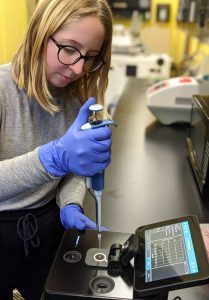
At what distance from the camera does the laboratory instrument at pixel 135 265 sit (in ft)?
1.79

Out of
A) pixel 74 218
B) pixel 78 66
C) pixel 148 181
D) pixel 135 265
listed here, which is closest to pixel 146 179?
pixel 148 181

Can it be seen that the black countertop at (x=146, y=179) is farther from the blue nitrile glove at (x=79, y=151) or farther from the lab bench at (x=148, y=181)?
the blue nitrile glove at (x=79, y=151)

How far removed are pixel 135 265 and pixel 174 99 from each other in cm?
119

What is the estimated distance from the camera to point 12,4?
1.56 metres

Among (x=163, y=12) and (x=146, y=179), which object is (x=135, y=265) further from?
(x=163, y=12)

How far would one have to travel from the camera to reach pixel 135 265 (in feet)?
1.99

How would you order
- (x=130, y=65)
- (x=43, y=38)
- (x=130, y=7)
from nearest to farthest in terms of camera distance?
(x=43, y=38) → (x=130, y=65) → (x=130, y=7)

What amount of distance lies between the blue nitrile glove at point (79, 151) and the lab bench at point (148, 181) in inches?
10.7

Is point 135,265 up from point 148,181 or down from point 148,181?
up

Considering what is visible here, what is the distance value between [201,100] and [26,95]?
673 millimetres

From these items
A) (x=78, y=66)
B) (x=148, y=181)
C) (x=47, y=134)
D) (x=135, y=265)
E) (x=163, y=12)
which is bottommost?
(x=148, y=181)

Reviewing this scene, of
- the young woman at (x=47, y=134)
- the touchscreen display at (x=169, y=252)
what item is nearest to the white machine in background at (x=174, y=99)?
the young woman at (x=47, y=134)

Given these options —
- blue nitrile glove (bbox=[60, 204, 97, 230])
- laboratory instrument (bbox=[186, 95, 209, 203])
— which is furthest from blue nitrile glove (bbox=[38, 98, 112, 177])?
laboratory instrument (bbox=[186, 95, 209, 203])

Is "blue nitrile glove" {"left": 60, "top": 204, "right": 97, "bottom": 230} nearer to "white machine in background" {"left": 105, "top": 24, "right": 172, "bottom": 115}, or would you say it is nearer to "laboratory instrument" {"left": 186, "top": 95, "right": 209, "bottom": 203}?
"laboratory instrument" {"left": 186, "top": 95, "right": 209, "bottom": 203}
